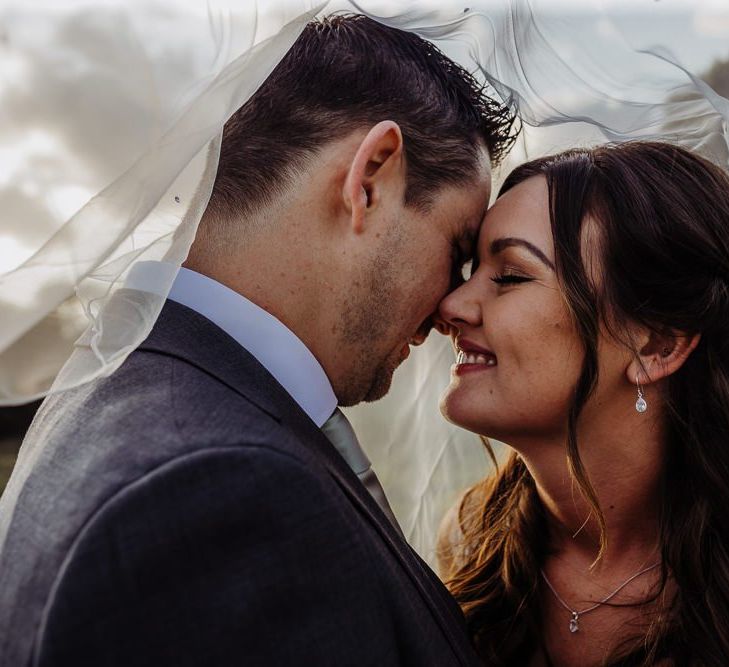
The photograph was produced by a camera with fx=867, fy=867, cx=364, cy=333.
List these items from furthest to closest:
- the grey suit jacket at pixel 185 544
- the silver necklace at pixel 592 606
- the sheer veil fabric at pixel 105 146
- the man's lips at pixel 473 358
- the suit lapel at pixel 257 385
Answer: the silver necklace at pixel 592 606 → the man's lips at pixel 473 358 → the suit lapel at pixel 257 385 → the sheer veil fabric at pixel 105 146 → the grey suit jacket at pixel 185 544

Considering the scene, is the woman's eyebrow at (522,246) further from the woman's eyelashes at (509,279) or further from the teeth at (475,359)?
the teeth at (475,359)

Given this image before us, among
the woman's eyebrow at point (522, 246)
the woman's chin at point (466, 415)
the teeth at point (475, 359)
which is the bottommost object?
the woman's chin at point (466, 415)

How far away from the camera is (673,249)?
252cm

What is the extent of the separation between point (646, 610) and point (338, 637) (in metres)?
1.56

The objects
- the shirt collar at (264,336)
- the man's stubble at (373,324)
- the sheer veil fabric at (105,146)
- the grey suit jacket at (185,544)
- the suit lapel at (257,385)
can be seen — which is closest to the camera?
the grey suit jacket at (185,544)

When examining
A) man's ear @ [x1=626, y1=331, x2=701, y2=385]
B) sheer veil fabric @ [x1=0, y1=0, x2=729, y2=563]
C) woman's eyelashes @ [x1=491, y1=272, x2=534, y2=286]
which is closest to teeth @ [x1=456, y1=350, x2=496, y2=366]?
woman's eyelashes @ [x1=491, y1=272, x2=534, y2=286]

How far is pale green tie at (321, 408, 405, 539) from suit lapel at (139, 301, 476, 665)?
0.39 metres

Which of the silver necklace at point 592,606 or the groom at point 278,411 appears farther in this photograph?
the silver necklace at point 592,606

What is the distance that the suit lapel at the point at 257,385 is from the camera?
1.67 metres

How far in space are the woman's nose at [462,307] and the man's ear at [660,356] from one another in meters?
0.49

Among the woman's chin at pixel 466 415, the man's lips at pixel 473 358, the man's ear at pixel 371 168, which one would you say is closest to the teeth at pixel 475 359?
the man's lips at pixel 473 358

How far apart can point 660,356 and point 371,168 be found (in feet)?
3.57

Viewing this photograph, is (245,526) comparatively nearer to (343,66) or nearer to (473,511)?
(343,66)

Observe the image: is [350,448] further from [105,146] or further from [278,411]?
[105,146]
